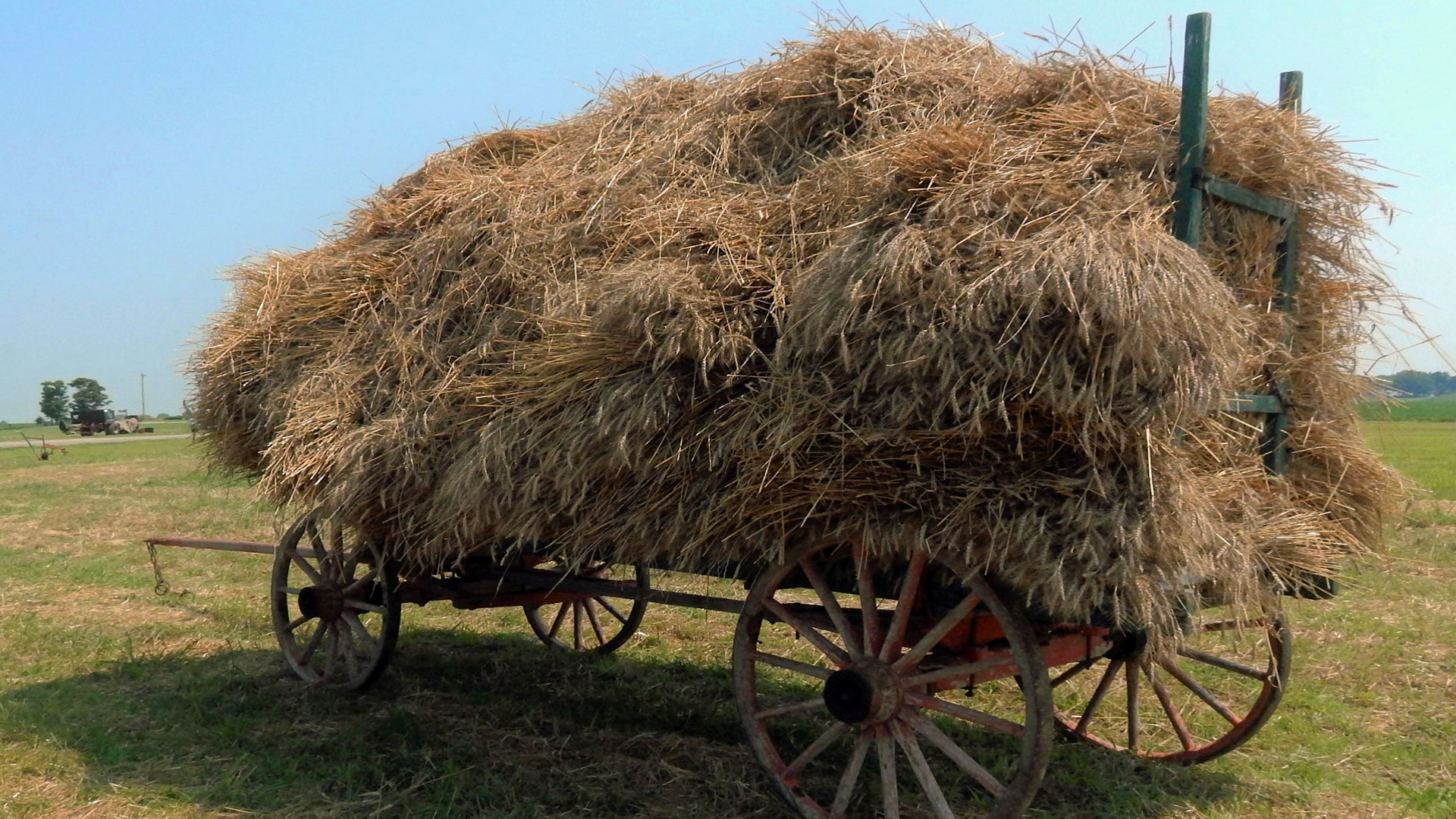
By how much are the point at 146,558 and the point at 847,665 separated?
9.07 m

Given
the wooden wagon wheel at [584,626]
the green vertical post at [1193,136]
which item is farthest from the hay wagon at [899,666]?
the green vertical post at [1193,136]

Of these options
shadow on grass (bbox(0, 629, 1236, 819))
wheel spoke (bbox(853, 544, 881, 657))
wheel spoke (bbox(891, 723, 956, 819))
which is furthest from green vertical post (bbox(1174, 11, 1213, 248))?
shadow on grass (bbox(0, 629, 1236, 819))

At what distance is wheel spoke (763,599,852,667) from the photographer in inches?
157

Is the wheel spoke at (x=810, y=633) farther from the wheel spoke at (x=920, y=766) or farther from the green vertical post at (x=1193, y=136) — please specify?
the green vertical post at (x=1193, y=136)

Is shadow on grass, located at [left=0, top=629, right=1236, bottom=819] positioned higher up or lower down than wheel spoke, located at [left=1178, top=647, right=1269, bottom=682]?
lower down

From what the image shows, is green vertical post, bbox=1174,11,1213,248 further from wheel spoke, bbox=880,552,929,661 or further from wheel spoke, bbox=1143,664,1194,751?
wheel spoke, bbox=1143,664,1194,751

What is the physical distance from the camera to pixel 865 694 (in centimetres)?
378

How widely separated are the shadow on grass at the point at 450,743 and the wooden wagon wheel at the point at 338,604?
0.55ft

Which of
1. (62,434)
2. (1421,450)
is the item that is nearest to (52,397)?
(62,434)

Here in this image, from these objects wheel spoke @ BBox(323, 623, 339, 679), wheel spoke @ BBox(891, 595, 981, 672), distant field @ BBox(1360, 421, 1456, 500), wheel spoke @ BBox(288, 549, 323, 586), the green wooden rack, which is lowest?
wheel spoke @ BBox(323, 623, 339, 679)

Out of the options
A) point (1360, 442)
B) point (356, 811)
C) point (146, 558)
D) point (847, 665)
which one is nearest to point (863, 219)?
point (847, 665)

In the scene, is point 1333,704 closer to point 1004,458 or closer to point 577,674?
point 1004,458

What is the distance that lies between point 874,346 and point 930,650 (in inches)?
43.8

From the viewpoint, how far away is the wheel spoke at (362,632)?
587 centimetres
